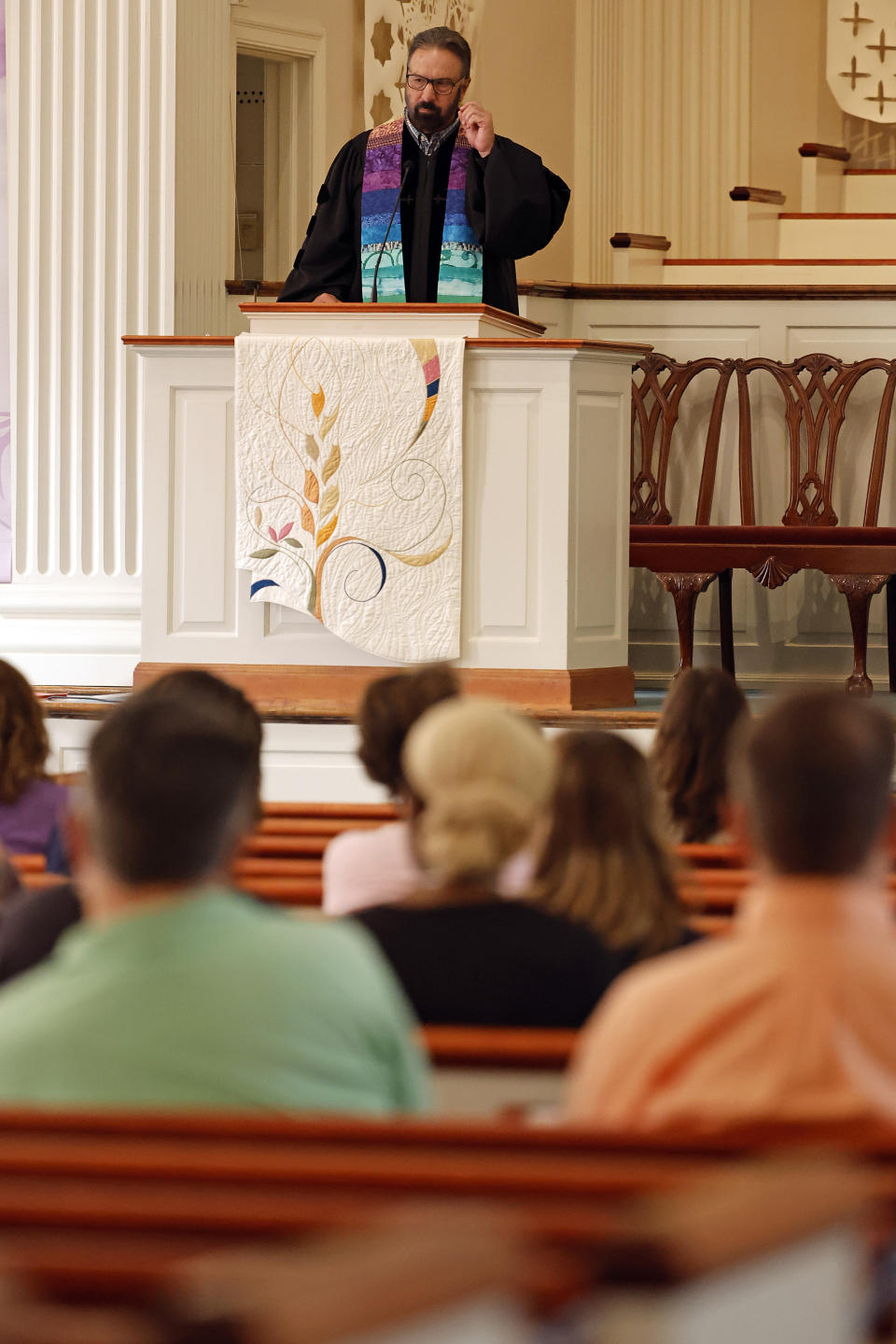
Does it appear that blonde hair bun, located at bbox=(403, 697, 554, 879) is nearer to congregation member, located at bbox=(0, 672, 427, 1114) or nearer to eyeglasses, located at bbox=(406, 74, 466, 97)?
congregation member, located at bbox=(0, 672, 427, 1114)

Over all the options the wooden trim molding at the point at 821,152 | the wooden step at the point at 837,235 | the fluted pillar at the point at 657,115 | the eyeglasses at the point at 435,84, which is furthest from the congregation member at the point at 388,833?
the wooden trim molding at the point at 821,152

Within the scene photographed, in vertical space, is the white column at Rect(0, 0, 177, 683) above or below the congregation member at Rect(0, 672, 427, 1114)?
above

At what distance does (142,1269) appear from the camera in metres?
0.85

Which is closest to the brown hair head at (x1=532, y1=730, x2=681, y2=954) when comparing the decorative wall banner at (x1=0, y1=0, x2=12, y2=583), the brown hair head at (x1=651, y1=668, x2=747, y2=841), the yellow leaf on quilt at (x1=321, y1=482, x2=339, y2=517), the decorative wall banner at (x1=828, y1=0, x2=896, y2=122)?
the brown hair head at (x1=651, y1=668, x2=747, y2=841)

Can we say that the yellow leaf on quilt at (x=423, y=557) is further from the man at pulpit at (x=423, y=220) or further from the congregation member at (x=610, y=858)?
the congregation member at (x=610, y=858)

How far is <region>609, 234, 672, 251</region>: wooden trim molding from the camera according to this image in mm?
8414

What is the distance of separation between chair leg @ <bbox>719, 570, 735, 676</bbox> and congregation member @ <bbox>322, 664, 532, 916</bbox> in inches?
158

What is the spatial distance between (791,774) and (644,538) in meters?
5.09

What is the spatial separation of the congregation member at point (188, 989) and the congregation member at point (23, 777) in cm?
159

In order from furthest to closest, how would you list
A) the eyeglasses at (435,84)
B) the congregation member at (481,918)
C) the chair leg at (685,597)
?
the chair leg at (685,597) → the eyeglasses at (435,84) → the congregation member at (481,918)

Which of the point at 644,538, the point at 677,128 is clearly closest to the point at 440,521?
the point at 644,538

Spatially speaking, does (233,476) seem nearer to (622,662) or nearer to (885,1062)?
(622,662)

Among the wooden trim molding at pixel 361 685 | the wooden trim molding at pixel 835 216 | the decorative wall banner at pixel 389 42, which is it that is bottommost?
the wooden trim molding at pixel 361 685

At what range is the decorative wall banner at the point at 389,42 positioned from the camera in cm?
988
